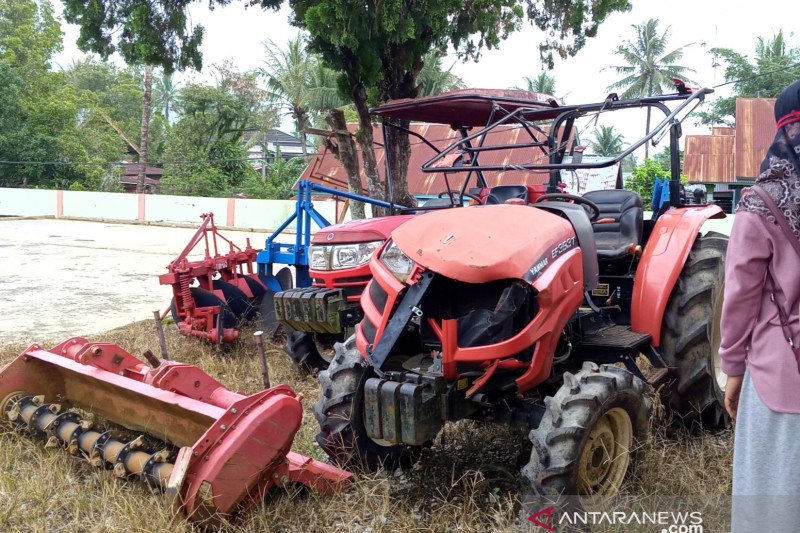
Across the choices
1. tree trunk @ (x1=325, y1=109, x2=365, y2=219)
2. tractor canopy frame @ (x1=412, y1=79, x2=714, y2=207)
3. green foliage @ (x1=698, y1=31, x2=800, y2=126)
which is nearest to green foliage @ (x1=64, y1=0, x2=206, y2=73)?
tree trunk @ (x1=325, y1=109, x2=365, y2=219)

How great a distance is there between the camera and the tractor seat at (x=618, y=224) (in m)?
4.32

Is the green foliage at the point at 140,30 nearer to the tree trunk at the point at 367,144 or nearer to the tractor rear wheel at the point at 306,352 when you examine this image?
the tree trunk at the point at 367,144

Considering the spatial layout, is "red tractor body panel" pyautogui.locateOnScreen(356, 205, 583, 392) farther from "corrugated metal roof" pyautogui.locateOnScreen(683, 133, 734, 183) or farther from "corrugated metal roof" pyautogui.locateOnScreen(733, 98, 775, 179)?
"corrugated metal roof" pyautogui.locateOnScreen(683, 133, 734, 183)

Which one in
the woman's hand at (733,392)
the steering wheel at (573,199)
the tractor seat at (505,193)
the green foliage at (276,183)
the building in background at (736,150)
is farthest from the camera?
the green foliage at (276,183)

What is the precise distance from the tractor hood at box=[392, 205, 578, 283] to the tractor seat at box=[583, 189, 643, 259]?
0.91 m

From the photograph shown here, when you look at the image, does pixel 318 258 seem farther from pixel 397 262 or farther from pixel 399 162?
pixel 399 162

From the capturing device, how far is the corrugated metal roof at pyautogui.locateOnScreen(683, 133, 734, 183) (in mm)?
29453

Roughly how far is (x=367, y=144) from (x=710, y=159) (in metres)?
25.2

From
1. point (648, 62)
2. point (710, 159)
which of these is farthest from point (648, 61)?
point (710, 159)

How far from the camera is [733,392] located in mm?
2238

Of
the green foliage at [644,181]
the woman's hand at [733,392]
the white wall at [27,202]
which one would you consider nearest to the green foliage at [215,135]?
the white wall at [27,202]

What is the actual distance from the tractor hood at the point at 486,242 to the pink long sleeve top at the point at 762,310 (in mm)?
1045

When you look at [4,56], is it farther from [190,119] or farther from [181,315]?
[181,315]

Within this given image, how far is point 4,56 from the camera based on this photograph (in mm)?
34031
